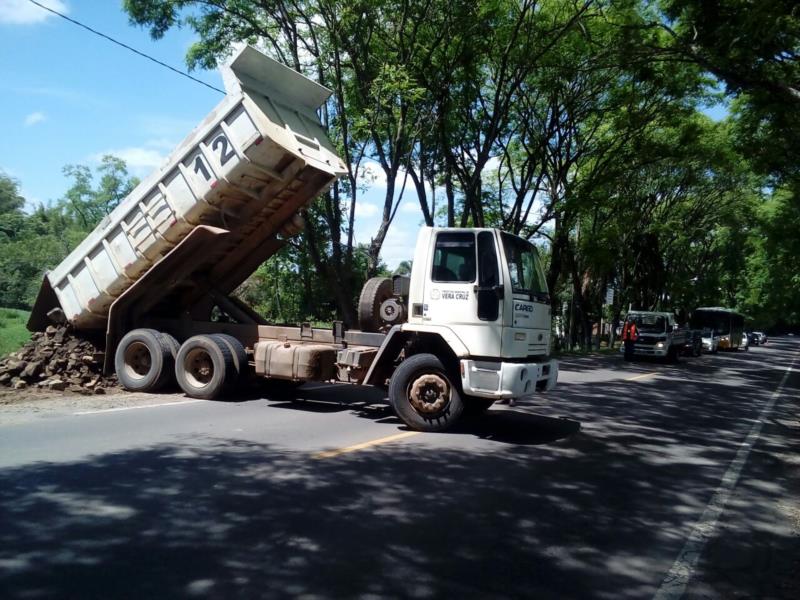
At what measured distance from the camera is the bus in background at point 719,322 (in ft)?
137

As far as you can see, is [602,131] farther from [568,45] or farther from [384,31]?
[384,31]

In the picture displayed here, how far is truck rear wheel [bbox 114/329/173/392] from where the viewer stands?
A: 10.3 meters

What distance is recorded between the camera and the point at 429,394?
322 inches

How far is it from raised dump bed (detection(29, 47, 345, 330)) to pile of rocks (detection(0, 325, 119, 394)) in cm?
38

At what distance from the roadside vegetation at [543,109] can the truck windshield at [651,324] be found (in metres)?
3.52

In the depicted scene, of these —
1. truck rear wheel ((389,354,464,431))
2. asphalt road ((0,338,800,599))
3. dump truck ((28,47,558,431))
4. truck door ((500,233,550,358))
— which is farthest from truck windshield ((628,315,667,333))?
truck rear wheel ((389,354,464,431))

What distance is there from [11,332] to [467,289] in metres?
18.5

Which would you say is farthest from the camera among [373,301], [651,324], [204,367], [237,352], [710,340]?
[710,340]

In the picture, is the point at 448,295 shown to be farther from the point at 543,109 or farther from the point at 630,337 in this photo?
the point at 630,337

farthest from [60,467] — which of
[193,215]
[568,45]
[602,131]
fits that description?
[602,131]

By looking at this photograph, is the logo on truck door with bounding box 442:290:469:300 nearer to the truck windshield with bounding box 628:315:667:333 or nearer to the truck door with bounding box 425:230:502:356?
the truck door with bounding box 425:230:502:356

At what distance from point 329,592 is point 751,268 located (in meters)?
50.0

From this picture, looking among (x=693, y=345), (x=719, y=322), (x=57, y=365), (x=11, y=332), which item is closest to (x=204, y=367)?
(x=57, y=365)

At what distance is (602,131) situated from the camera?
25031mm
